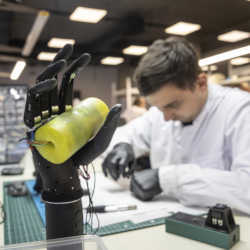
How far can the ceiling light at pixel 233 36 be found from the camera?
0.54 meters

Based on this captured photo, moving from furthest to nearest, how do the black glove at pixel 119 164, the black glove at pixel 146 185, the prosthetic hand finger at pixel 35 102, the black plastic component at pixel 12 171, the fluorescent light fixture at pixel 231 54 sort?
the black plastic component at pixel 12 171, the black glove at pixel 119 164, the black glove at pixel 146 185, the fluorescent light fixture at pixel 231 54, the prosthetic hand finger at pixel 35 102

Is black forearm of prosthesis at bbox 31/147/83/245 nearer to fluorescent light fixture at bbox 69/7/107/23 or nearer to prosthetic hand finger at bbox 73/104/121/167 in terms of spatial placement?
prosthetic hand finger at bbox 73/104/121/167

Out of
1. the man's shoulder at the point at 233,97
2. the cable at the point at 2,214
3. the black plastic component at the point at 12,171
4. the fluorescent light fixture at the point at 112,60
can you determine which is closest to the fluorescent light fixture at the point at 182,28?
the fluorescent light fixture at the point at 112,60

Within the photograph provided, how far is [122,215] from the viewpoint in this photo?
24.8 inches

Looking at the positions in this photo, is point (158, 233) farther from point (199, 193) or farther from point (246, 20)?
point (246, 20)

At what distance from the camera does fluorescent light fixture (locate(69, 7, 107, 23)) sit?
1.78ft

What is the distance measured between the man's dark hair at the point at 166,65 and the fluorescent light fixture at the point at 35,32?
0.31m

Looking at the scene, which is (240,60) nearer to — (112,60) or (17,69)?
(112,60)

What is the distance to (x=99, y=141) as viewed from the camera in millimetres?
383

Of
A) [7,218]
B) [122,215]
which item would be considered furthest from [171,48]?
[7,218]

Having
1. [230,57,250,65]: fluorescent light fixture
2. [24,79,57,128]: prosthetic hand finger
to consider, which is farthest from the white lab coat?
[24,79,57,128]: prosthetic hand finger

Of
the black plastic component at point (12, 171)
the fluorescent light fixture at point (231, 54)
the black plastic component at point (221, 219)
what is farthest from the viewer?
the black plastic component at point (12, 171)

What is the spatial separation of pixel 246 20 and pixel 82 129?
39 centimetres

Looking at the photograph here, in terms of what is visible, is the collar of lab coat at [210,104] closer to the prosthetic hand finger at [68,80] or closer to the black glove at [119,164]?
the black glove at [119,164]
